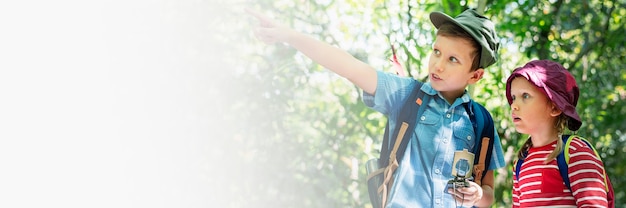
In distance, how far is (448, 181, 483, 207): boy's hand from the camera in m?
1.20

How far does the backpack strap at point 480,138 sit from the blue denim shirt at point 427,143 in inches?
0.4

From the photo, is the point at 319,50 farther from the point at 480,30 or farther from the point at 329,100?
Result: the point at 329,100

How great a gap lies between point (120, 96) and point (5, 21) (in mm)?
706

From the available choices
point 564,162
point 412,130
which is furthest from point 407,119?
point 564,162

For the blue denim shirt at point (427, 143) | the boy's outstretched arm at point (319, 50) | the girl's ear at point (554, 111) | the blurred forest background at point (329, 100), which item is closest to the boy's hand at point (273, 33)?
the boy's outstretched arm at point (319, 50)

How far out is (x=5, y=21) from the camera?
2.26 m

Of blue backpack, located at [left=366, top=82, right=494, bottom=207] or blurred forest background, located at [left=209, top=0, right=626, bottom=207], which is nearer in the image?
blue backpack, located at [left=366, top=82, right=494, bottom=207]

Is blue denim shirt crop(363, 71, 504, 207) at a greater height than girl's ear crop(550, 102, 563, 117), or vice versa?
girl's ear crop(550, 102, 563, 117)

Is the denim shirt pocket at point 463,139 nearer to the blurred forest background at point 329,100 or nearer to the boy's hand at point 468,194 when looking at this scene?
the boy's hand at point 468,194

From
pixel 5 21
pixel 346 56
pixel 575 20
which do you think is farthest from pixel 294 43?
pixel 575 20

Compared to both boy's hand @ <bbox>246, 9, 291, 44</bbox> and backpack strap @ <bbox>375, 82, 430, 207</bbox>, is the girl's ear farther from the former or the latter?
boy's hand @ <bbox>246, 9, 291, 44</bbox>

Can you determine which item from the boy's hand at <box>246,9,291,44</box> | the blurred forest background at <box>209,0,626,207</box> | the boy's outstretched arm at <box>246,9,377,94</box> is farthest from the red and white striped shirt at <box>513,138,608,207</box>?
the blurred forest background at <box>209,0,626,207</box>

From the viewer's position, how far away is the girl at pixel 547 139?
3.73 ft

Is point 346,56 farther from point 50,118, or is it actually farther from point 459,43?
point 50,118
